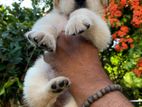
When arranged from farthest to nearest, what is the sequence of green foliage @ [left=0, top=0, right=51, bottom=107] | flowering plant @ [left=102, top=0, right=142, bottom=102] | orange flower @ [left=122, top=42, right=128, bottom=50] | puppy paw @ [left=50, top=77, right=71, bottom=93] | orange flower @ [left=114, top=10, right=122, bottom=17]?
orange flower @ [left=114, top=10, right=122, bottom=17]
orange flower @ [left=122, top=42, right=128, bottom=50]
flowering plant @ [left=102, top=0, right=142, bottom=102]
green foliage @ [left=0, top=0, right=51, bottom=107]
puppy paw @ [left=50, top=77, right=71, bottom=93]

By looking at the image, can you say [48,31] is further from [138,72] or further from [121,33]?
[121,33]

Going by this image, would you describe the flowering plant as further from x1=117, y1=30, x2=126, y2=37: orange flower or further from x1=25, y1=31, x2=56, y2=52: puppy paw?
x1=25, y1=31, x2=56, y2=52: puppy paw

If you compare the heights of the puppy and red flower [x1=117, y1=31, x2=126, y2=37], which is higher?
the puppy

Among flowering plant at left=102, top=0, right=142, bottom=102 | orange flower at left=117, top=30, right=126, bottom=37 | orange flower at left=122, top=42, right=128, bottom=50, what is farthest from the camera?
orange flower at left=117, top=30, right=126, bottom=37

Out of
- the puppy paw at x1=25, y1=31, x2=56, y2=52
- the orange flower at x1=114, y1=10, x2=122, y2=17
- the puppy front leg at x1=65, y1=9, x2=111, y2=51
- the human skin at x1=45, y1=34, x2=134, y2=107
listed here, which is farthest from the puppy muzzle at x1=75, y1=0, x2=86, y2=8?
the orange flower at x1=114, y1=10, x2=122, y2=17

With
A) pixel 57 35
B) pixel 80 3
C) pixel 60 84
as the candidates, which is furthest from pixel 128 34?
pixel 60 84

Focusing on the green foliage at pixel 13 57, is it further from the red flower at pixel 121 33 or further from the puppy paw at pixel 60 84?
the puppy paw at pixel 60 84

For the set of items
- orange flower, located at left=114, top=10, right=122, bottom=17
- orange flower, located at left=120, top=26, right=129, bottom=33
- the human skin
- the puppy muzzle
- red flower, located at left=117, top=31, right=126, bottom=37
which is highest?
the puppy muzzle
